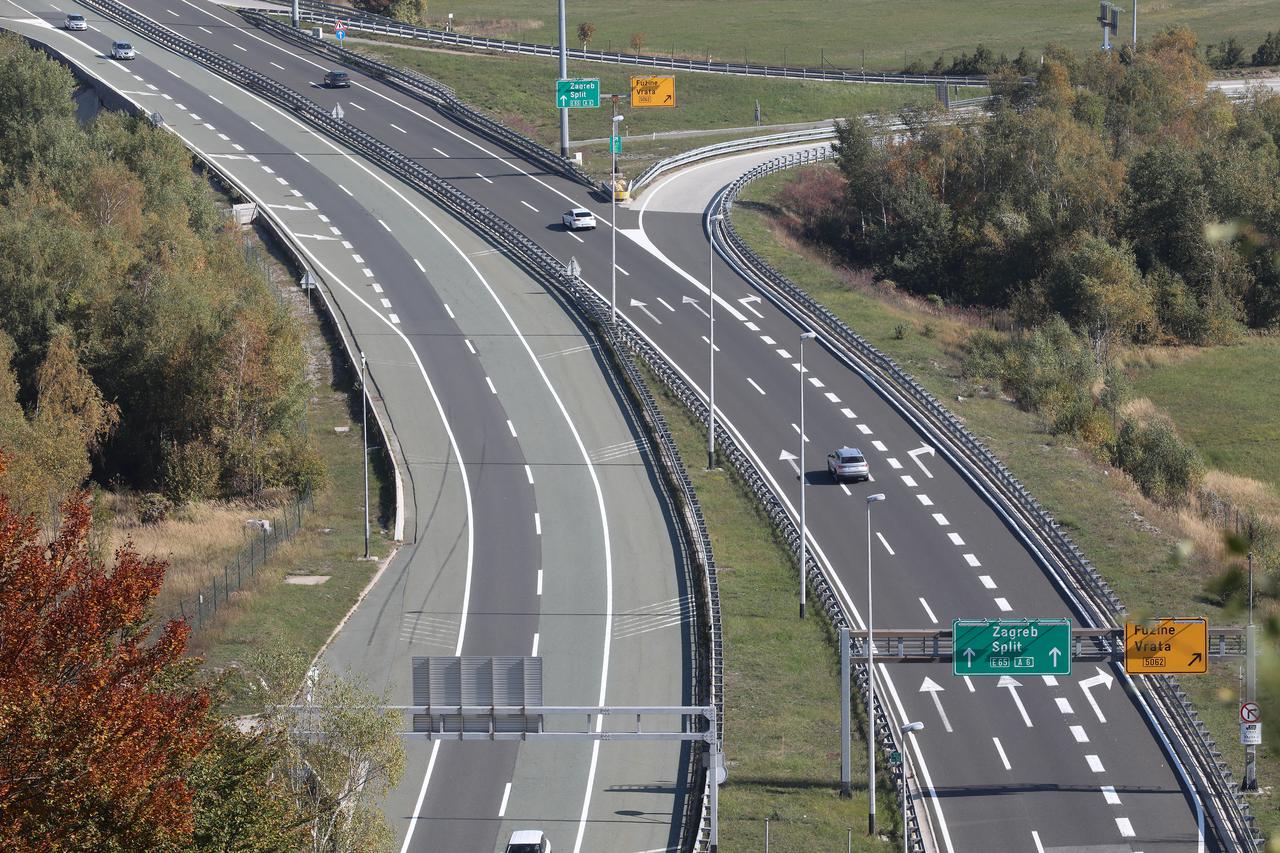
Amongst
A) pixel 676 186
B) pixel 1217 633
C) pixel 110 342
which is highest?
pixel 676 186

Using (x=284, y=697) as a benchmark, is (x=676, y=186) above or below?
A: above

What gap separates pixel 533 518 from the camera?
2215 inches

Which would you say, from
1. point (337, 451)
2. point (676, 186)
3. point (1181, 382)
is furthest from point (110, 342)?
point (1181, 382)

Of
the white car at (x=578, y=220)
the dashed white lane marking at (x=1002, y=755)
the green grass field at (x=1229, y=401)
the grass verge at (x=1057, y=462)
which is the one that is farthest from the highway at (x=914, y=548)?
the green grass field at (x=1229, y=401)

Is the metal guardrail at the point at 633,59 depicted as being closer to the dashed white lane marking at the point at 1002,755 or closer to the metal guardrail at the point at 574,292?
the metal guardrail at the point at 574,292

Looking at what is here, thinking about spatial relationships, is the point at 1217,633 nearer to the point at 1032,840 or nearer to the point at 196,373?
the point at 1032,840

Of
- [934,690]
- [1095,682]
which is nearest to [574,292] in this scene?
→ [934,690]

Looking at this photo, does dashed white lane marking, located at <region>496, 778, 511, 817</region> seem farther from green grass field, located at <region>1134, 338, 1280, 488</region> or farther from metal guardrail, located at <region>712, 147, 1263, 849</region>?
green grass field, located at <region>1134, 338, 1280, 488</region>

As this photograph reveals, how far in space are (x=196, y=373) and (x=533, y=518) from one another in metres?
18.1

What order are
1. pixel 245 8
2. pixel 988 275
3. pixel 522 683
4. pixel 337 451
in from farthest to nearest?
1. pixel 245 8
2. pixel 988 275
3. pixel 337 451
4. pixel 522 683

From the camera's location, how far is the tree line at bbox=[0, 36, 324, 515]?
201ft

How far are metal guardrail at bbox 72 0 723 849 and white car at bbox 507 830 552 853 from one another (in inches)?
144

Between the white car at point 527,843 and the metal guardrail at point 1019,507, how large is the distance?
53.3ft

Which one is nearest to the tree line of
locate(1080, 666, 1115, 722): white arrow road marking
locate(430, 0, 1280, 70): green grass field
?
locate(1080, 666, 1115, 722): white arrow road marking
